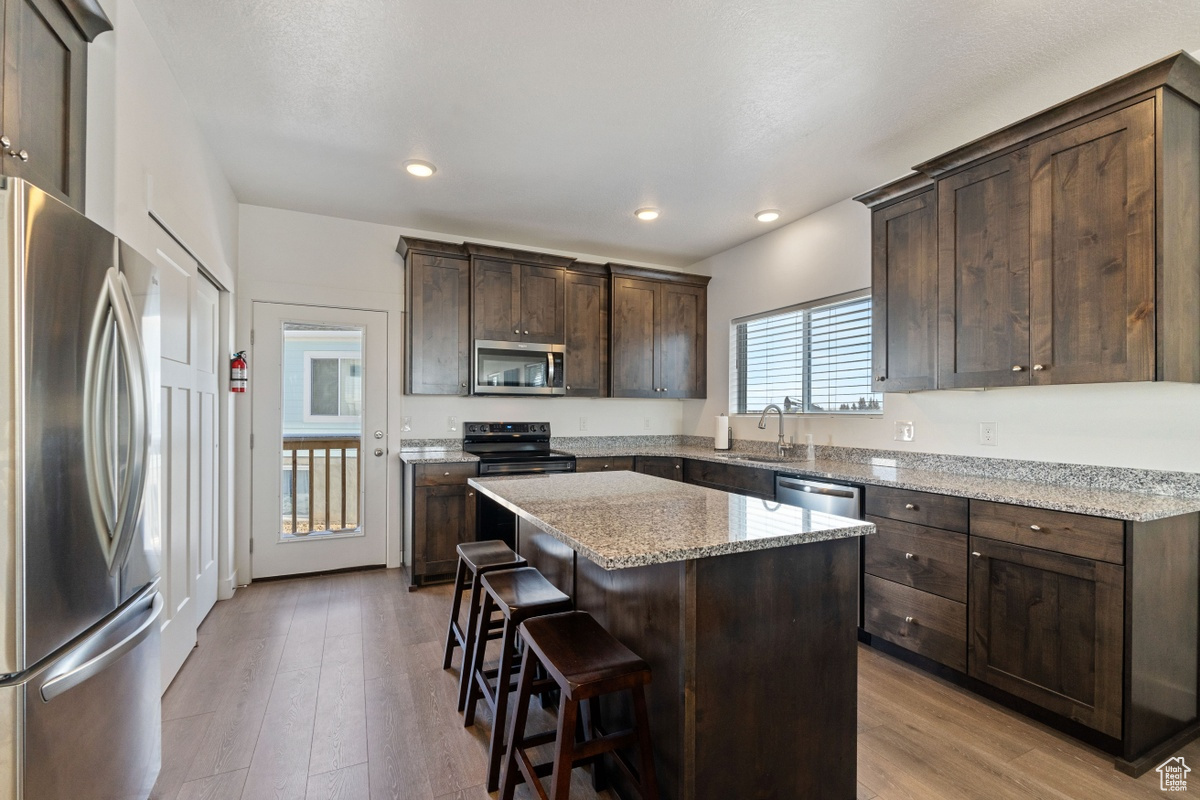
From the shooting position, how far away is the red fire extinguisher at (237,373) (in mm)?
3480

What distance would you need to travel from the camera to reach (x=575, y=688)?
1.31 m

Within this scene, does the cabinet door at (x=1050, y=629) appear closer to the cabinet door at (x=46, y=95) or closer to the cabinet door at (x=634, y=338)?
the cabinet door at (x=634, y=338)

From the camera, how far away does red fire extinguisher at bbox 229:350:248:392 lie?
3.48 meters

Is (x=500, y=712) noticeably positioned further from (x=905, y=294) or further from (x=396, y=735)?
(x=905, y=294)

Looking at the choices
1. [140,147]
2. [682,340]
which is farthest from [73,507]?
[682,340]

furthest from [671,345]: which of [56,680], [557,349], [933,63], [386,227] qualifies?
[56,680]

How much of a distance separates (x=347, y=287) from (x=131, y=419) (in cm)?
276

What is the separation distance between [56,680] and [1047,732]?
122 inches

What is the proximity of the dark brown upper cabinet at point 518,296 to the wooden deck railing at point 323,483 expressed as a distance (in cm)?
132

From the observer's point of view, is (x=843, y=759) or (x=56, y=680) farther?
(x=843, y=759)

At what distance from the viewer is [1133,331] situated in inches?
79.0

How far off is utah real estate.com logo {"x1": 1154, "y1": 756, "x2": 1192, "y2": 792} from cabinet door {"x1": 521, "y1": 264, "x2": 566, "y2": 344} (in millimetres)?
3885

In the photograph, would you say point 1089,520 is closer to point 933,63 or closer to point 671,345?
point 933,63

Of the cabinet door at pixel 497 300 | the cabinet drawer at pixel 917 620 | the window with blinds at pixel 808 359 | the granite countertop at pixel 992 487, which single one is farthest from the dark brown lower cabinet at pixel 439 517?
the cabinet drawer at pixel 917 620
